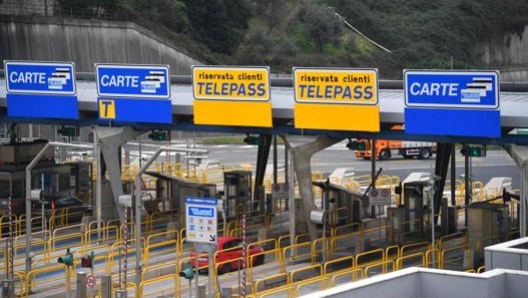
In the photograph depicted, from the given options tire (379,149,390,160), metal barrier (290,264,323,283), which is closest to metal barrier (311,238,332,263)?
metal barrier (290,264,323,283)

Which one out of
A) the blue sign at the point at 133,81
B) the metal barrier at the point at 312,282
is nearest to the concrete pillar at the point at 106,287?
the metal barrier at the point at 312,282

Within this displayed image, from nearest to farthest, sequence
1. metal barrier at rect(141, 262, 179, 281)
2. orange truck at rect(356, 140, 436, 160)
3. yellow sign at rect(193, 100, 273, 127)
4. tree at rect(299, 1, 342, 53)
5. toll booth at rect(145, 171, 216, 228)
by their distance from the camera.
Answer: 1. metal barrier at rect(141, 262, 179, 281)
2. yellow sign at rect(193, 100, 273, 127)
3. toll booth at rect(145, 171, 216, 228)
4. orange truck at rect(356, 140, 436, 160)
5. tree at rect(299, 1, 342, 53)

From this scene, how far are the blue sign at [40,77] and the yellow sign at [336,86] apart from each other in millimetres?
7543

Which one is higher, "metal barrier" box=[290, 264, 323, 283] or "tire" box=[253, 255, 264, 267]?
"tire" box=[253, 255, 264, 267]

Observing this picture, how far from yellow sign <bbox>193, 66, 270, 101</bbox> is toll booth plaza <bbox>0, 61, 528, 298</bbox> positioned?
0.12ft

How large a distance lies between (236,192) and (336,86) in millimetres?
11397

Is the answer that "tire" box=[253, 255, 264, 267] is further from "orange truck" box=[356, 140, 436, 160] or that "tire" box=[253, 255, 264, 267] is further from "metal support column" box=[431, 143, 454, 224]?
"orange truck" box=[356, 140, 436, 160]

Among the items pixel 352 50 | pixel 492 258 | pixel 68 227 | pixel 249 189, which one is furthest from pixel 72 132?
pixel 352 50

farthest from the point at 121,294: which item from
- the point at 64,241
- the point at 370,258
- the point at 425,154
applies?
the point at 425,154

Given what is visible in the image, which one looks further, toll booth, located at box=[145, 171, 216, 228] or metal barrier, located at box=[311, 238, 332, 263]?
toll booth, located at box=[145, 171, 216, 228]

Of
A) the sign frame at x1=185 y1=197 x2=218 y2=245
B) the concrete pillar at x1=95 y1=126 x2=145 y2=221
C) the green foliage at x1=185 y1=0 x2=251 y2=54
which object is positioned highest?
the green foliage at x1=185 y1=0 x2=251 y2=54

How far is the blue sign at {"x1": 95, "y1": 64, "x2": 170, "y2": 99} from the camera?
109 ft

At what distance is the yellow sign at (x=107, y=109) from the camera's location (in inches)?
1345

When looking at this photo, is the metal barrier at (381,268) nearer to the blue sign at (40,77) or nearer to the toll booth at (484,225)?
the toll booth at (484,225)
